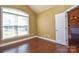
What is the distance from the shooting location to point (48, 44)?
2658mm

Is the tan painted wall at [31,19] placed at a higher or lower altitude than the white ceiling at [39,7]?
lower

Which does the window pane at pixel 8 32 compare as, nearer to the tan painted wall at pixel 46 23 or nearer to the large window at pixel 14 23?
the large window at pixel 14 23

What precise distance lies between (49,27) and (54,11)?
43 centimetres

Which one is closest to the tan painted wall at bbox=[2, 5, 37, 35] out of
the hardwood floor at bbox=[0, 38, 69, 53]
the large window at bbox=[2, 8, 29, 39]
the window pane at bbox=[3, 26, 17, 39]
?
the large window at bbox=[2, 8, 29, 39]

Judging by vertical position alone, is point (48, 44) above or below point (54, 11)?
below

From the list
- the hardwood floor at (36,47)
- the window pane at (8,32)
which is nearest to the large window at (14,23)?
the window pane at (8,32)

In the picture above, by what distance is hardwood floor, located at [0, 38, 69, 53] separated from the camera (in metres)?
2.55

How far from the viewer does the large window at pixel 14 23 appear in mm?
2488

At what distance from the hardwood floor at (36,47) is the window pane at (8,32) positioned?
250 millimetres
